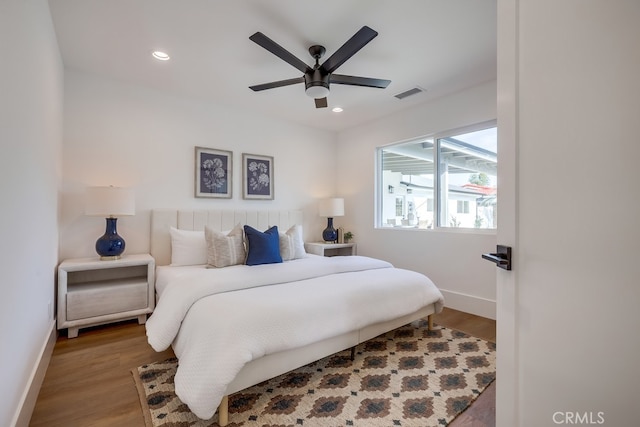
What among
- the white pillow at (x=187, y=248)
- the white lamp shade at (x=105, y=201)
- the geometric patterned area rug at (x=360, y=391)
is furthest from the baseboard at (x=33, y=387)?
the white pillow at (x=187, y=248)

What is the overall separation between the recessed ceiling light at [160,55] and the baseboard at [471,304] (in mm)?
3974

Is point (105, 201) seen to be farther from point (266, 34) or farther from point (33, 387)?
point (266, 34)

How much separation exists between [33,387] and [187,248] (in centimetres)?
167

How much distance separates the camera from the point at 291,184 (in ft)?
15.1

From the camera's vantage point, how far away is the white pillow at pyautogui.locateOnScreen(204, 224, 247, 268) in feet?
9.47

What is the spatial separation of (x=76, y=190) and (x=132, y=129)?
883 millimetres

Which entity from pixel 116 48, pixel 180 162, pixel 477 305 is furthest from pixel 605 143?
pixel 180 162

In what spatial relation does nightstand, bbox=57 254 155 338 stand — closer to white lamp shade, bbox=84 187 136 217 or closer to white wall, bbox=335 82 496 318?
white lamp shade, bbox=84 187 136 217

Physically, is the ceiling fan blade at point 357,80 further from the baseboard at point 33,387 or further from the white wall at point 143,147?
the baseboard at point 33,387

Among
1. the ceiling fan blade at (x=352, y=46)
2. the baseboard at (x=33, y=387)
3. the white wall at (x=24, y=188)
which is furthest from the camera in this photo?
the ceiling fan blade at (x=352, y=46)

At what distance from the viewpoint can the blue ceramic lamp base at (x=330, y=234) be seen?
4.61 metres

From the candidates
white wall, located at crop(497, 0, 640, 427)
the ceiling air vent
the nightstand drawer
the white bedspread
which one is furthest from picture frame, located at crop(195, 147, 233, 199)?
white wall, located at crop(497, 0, 640, 427)

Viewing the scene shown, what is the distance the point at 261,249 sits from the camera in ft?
9.57

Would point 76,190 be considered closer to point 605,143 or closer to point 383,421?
point 383,421
